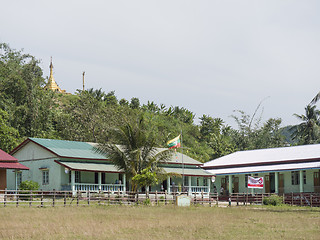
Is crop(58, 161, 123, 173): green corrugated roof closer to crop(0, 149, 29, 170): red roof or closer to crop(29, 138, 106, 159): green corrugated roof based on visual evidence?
crop(29, 138, 106, 159): green corrugated roof

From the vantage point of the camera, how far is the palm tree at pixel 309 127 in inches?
2830

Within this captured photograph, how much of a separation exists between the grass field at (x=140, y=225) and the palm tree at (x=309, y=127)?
45.5 meters

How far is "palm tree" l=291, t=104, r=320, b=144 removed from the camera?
71.9 metres

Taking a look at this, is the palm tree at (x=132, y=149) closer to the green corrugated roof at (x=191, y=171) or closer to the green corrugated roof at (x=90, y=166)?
the green corrugated roof at (x=90, y=166)

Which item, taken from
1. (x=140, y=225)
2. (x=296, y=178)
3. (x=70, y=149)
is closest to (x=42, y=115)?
(x=70, y=149)

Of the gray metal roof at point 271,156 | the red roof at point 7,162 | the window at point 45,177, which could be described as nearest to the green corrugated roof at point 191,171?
the gray metal roof at point 271,156

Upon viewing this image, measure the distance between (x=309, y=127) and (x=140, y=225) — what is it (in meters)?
54.1

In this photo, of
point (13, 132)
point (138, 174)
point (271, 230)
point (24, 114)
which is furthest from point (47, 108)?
point (271, 230)

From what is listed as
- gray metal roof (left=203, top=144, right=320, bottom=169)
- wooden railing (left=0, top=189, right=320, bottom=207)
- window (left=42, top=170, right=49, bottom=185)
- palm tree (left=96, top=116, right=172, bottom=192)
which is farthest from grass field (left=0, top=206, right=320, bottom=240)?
gray metal roof (left=203, top=144, right=320, bottom=169)

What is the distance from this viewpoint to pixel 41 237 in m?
18.8

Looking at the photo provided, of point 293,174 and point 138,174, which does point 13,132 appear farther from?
point 293,174

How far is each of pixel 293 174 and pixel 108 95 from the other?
122 feet

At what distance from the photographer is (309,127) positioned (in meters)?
72.6

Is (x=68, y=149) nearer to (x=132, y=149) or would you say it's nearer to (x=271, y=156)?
(x=132, y=149)
